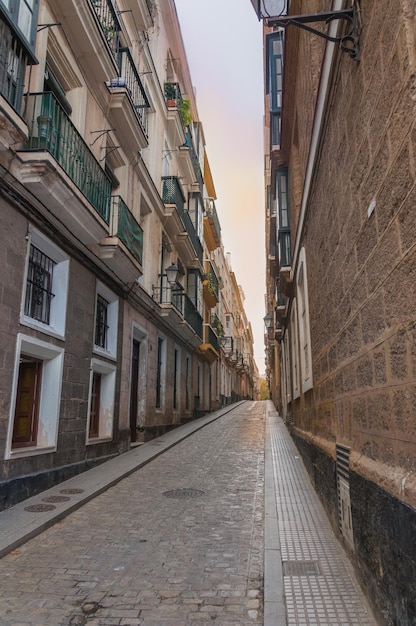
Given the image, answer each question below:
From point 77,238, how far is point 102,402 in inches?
151

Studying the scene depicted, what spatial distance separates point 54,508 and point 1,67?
5.63m

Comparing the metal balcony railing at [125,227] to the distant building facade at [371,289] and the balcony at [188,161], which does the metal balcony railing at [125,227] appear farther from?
the balcony at [188,161]

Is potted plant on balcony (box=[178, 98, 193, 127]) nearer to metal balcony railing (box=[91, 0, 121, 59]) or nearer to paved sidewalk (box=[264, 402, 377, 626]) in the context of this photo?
metal balcony railing (box=[91, 0, 121, 59])

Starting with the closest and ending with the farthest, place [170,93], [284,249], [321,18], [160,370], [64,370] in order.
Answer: [321,18] < [64,370] < [284,249] < [160,370] < [170,93]

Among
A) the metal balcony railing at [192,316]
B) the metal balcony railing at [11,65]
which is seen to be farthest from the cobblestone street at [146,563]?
the metal balcony railing at [192,316]

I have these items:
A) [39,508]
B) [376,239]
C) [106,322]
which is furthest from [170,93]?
[376,239]

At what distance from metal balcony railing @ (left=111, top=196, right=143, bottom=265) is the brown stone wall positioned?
569 centimetres

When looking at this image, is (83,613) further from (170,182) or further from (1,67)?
(170,182)

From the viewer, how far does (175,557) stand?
432 cm

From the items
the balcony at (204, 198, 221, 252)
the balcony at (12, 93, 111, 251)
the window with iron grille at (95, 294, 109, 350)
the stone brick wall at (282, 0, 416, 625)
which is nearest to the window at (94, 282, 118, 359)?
the window with iron grille at (95, 294, 109, 350)

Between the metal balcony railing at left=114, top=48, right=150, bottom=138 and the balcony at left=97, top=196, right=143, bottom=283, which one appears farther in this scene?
the metal balcony railing at left=114, top=48, right=150, bottom=138

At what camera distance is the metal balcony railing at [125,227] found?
9500 mm

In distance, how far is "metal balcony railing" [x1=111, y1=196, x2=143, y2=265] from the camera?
950 centimetres

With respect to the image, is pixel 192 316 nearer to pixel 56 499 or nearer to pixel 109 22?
pixel 109 22
